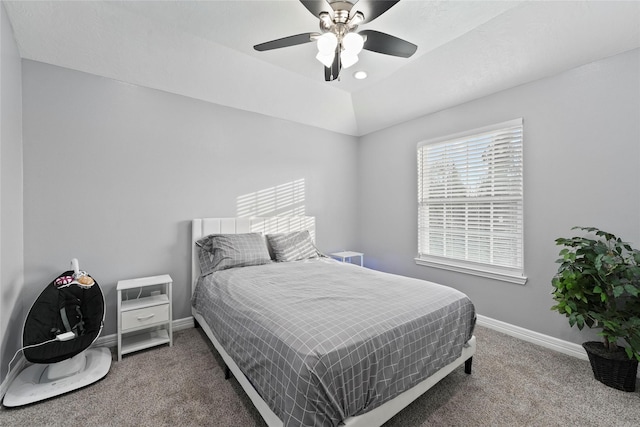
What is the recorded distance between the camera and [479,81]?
2846mm

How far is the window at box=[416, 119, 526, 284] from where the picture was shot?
2781 millimetres

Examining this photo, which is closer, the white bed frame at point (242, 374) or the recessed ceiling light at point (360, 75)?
the white bed frame at point (242, 374)

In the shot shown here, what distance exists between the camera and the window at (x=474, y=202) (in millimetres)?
2781

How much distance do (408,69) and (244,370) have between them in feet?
11.0

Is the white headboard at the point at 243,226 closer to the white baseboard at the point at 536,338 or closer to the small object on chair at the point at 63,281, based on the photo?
the small object on chair at the point at 63,281

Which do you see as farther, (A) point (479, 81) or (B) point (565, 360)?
(A) point (479, 81)

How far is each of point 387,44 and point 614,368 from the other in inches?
112

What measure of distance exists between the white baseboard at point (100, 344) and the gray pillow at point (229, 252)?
2.02 feet

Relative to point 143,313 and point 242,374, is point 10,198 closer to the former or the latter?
point 143,313

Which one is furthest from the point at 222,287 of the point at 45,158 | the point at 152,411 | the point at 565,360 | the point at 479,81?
the point at 479,81

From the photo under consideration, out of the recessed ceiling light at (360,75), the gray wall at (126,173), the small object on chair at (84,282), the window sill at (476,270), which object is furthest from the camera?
the recessed ceiling light at (360,75)

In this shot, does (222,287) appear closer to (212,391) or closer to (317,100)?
(212,391)

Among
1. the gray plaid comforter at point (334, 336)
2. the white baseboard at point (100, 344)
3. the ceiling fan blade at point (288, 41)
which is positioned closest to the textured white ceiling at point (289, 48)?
the ceiling fan blade at point (288, 41)

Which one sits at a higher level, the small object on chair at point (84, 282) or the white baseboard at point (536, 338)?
the small object on chair at point (84, 282)
